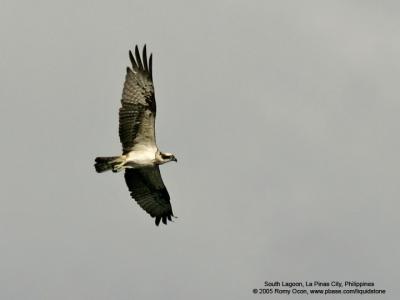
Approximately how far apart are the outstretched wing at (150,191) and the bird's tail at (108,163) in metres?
1.39

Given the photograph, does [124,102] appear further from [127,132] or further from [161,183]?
[161,183]

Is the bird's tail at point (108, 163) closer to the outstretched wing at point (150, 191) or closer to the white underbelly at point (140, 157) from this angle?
the white underbelly at point (140, 157)

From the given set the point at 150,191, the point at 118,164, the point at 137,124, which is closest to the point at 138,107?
the point at 137,124

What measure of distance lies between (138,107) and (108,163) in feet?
6.12

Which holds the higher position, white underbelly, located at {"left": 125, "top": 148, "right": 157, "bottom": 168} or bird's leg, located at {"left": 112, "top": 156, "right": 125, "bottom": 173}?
white underbelly, located at {"left": 125, "top": 148, "right": 157, "bottom": 168}

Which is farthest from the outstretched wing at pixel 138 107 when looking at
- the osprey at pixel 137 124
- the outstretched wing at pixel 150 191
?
the outstretched wing at pixel 150 191

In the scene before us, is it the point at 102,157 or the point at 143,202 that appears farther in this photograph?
the point at 143,202

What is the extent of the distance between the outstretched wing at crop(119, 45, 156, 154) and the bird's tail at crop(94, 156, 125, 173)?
38cm

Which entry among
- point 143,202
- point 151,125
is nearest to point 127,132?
point 151,125

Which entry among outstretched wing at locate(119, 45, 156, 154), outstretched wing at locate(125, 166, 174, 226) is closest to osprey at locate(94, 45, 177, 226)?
outstretched wing at locate(119, 45, 156, 154)

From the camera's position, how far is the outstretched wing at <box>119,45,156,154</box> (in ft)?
116

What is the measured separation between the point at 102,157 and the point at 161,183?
2644 mm

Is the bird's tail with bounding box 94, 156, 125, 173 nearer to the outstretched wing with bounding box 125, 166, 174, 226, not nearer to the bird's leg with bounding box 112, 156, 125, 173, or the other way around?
the bird's leg with bounding box 112, 156, 125, 173

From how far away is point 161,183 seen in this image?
37.5m
